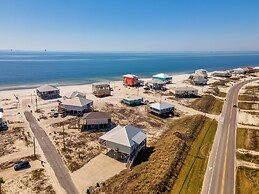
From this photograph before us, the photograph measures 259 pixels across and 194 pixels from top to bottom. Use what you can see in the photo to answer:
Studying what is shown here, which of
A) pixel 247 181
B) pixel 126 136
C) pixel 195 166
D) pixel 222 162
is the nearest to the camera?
pixel 247 181

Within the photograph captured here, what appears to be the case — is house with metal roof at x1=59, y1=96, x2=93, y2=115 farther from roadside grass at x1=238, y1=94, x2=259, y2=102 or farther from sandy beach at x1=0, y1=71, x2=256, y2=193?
roadside grass at x1=238, y1=94, x2=259, y2=102

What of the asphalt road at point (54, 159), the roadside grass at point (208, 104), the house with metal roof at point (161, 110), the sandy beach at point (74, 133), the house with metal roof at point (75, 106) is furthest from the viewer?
the roadside grass at point (208, 104)

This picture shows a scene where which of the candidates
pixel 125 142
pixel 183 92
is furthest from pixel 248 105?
pixel 125 142

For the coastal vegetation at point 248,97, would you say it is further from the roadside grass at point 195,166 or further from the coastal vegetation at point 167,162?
the roadside grass at point 195,166

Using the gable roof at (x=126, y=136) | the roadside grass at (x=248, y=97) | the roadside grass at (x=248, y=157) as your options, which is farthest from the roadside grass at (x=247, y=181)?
the roadside grass at (x=248, y=97)

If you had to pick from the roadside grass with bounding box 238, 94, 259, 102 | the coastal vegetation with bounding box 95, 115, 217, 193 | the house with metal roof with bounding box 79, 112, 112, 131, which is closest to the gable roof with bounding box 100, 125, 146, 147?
the coastal vegetation with bounding box 95, 115, 217, 193

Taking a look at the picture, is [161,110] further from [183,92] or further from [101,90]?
[101,90]

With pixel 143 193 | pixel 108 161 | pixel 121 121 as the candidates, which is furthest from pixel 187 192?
pixel 121 121
